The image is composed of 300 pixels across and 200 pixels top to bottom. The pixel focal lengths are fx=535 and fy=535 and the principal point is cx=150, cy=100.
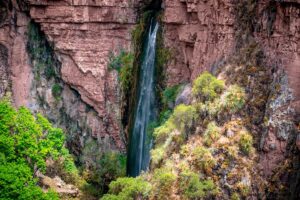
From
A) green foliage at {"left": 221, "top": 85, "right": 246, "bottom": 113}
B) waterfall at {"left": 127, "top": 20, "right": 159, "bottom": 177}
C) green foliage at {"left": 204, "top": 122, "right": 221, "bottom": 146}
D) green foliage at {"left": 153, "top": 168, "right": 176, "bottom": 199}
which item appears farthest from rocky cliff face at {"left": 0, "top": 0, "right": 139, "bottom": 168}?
green foliage at {"left": 153, "top": 168, "right": 176, "bottom": 199}

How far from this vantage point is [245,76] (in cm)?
2036

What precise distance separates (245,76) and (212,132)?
2655mm

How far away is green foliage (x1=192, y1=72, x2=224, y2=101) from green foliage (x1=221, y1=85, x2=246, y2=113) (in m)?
0.47

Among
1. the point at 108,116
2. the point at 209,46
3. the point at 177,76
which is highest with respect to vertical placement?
the point at 209,46

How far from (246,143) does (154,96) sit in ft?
34.1

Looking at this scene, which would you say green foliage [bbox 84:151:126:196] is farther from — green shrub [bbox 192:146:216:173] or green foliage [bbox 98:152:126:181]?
green shrub [bbox 192:146:216:173]

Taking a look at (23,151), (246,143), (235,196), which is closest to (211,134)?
(246,143)

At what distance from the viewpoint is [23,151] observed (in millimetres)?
23422

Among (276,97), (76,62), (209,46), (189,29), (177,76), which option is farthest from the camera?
(76,62)

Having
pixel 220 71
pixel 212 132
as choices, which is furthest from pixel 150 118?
pixel 212 132

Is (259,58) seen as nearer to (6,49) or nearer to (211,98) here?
(211,98)

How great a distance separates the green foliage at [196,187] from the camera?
59.6ft

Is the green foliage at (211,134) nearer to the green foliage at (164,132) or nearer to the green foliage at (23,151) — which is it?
the green foliage at (164,132)

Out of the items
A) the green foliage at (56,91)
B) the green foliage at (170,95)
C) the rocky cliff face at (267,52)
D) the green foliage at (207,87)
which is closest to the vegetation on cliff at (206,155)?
the green foliage at (207,87)
